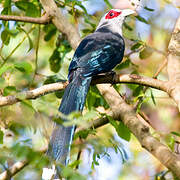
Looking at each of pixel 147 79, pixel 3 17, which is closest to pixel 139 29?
pixel 147 79

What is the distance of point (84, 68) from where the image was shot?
3637 millimetres

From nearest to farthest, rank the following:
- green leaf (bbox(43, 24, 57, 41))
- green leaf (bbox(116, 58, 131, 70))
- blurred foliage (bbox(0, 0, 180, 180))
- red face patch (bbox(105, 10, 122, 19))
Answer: blurred foliage (bbox(0, 0, 180, 180)) → green leaf (bbox(116, 58, 131, 70)) → green leaf (bbox(43, 24, 57, 41)) → red face patch (bbox(105, 10, 122, 19))

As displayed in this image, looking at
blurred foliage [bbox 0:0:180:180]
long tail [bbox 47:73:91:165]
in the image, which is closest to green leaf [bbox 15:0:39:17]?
blurred foliage [bbox 0:0:180:180]

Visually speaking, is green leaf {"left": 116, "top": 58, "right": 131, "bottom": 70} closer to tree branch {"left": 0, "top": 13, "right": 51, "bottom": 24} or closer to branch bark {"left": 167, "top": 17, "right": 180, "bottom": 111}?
branch bark {"left": 167, "top": 17, "right": 180, "bottom": 111}

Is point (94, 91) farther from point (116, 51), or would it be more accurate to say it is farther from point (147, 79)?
point (147, 79)

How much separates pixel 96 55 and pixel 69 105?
2.64 feet

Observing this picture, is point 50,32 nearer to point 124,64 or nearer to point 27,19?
point 27,19

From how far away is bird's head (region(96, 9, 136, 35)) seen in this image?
16.2ft

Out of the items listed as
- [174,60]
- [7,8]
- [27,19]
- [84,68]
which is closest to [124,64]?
[84,68]

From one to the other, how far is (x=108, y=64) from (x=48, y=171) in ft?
6.67

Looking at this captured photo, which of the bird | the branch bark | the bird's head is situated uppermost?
the branch bark

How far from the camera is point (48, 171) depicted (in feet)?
6.48

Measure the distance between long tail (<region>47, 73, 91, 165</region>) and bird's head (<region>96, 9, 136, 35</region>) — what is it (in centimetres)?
156

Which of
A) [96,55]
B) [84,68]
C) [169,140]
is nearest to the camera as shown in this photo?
[169,140]
